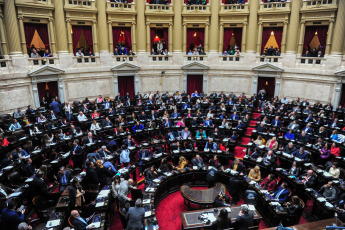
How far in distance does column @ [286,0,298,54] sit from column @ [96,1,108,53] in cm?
1530

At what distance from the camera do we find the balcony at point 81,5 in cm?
1956

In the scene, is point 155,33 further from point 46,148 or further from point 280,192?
point 280,192

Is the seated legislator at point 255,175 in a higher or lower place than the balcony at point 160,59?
lower

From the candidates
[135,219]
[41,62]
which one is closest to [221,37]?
[41,62]

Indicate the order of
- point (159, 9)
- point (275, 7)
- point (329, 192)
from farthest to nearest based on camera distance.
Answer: point (159, 9) → point (275, 7) → point (329, 192)

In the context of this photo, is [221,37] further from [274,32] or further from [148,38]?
[148,38]

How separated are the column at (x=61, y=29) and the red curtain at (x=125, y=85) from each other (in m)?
4.82

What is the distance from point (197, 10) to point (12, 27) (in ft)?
48.0

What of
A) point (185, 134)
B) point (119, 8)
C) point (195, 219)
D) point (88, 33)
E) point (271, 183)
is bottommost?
point (195, 219)

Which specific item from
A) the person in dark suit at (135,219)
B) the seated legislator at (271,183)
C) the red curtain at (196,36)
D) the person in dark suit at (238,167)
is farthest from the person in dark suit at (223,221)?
the red curtain at (196,36)

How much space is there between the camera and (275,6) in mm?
20656

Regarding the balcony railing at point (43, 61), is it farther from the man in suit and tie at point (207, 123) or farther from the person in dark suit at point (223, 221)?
the person in dark suit at point (223, 221)

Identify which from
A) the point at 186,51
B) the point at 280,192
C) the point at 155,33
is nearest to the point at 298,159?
the point at 280,192

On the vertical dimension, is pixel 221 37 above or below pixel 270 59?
above
